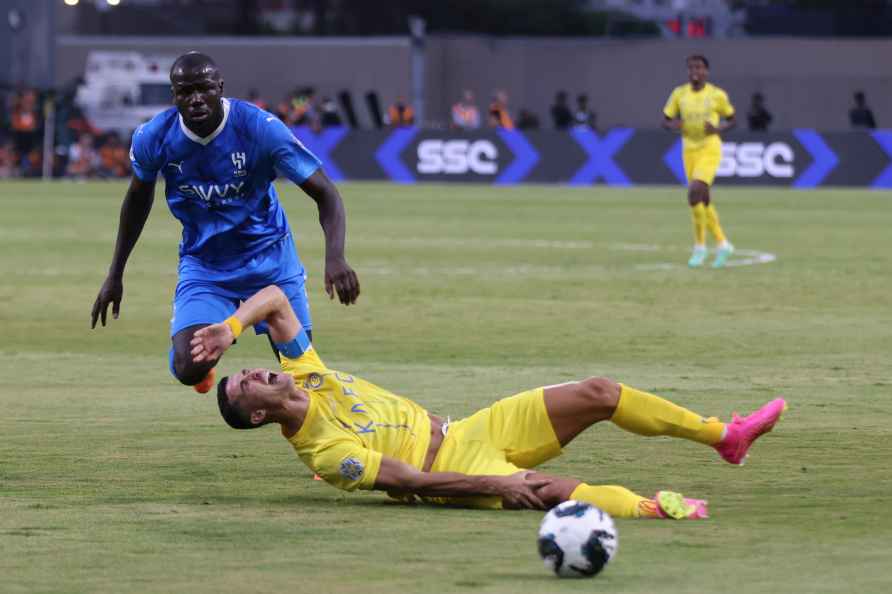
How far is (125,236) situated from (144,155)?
24.5 inches

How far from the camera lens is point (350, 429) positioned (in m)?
9.06

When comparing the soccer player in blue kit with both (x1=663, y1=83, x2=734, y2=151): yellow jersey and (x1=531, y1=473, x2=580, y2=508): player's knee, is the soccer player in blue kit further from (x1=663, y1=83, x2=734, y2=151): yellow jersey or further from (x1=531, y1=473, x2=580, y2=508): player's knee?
(x1=663, y1=83, x2=734, y2=151): yellow jersey

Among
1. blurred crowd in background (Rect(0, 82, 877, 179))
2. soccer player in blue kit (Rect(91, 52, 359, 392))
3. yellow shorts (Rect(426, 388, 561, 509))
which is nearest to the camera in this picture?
yellow shorts (Rect(426, 388, 561, 509))

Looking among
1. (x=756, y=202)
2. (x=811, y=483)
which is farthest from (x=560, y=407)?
(x=756, y=202)

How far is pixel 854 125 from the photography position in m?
49.7

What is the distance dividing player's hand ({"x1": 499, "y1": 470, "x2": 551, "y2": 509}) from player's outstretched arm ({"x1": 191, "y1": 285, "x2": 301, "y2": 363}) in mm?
1354

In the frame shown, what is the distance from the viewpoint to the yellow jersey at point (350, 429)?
889 cm

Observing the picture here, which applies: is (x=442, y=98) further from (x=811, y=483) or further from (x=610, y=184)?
(x=811, y=483)

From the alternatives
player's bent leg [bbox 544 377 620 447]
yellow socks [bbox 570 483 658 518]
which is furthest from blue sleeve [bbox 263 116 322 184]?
yellow socks [bbox 570 483 658 518]

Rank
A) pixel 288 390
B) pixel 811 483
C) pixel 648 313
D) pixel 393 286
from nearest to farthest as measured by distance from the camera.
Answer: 1. pixel 288 390
2. pixel 811 483
3. pixel 648 313
4. pixel 393 286

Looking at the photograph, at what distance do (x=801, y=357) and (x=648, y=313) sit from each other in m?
3.59

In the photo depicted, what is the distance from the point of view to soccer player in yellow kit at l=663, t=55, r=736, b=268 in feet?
80.2

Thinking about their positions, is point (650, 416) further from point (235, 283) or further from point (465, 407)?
point (465, 407)

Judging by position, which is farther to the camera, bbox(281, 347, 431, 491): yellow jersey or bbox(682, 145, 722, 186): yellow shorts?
bbox(682, 145, 722, 186): yellow shorts
